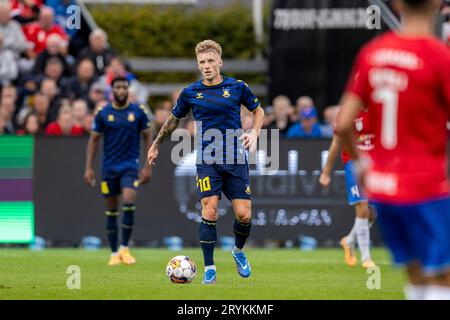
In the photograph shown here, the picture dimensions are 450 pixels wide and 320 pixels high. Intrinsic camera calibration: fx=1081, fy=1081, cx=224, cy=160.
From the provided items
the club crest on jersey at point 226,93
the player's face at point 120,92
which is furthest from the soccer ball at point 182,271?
the player's face at point 120,92

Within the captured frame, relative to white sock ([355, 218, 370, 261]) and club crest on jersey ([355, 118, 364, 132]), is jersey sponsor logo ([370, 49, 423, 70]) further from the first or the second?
white sock ([355, 218, 370, 261])

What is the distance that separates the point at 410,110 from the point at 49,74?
1566 centimetres

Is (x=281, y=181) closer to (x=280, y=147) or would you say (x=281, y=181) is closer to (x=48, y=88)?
(x=280, y=147)

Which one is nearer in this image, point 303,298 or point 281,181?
point 303,298

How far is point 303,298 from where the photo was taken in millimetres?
10070

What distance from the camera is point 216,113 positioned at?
11734 mm

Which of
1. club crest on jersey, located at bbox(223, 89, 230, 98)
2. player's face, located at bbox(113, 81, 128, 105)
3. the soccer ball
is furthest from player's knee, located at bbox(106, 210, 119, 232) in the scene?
club crest on jersey, located at bbox(223, 89, 230, 98)

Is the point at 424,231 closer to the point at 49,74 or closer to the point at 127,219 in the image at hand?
the point at 127,219

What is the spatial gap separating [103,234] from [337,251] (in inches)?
160

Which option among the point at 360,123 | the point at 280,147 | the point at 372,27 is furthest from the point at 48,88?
the point at 360,123

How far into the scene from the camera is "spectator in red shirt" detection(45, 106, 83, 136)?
19656 mm

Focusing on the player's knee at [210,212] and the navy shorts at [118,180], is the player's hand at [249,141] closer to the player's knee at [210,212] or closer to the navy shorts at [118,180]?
the player's knee at [210,212]

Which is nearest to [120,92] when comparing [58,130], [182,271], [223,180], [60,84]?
[223,180]

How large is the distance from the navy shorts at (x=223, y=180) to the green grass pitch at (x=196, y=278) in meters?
0.98
